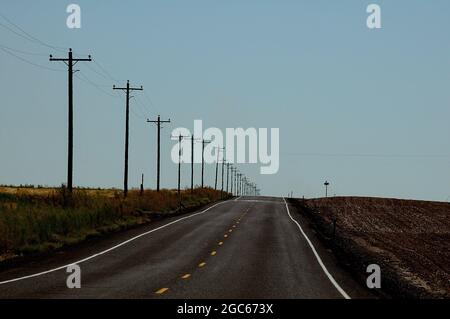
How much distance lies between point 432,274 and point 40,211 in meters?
18.6

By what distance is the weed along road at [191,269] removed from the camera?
19.7 meters

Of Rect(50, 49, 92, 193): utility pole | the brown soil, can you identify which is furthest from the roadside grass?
the brown soil

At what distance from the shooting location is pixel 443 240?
4847 cm

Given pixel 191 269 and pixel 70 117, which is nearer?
pixel 191 269

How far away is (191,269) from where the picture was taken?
83.2 feet

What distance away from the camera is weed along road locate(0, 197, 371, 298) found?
1973 centimetres

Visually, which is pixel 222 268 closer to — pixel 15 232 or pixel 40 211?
pixel 15 232
